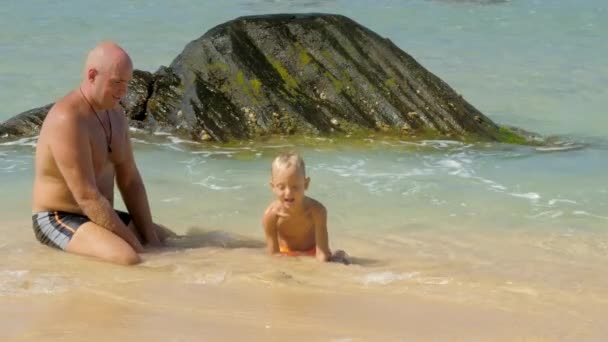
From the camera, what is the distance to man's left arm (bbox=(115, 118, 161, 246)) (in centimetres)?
608

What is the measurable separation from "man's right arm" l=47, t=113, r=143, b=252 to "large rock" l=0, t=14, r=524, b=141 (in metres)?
3.23

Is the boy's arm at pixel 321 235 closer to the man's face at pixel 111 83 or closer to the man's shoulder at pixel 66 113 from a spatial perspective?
the man's face at pixel 111 83

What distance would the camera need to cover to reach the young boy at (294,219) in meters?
5.46

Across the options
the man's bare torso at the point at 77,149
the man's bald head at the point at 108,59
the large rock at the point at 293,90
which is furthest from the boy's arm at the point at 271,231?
the large rock at the point at 293,90

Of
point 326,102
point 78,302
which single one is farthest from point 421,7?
point 78,302

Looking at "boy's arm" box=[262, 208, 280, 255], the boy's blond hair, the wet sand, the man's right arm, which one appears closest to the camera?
the wet sand

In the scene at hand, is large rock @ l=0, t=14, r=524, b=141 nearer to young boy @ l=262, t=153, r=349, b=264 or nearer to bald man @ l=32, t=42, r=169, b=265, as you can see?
bald man @ l=32, t=42, r=169, b=265

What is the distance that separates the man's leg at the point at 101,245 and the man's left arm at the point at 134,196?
409 millimetres

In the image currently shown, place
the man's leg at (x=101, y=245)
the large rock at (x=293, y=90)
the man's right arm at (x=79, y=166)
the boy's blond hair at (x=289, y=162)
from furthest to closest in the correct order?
the large rock at (x=293, y=90), the man's right arm at (x=79, y=166), the man's leg at (x=101, y=245), the boy's blond hair at (x=289, y=162)

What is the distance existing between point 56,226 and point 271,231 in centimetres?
120

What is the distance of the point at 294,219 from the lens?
5754 mm

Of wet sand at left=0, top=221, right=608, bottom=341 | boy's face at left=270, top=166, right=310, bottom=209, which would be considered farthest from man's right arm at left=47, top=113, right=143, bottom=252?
boy's face at left=270, top=166, right=310, bottom=209

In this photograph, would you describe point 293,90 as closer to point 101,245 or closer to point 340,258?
point 340,258

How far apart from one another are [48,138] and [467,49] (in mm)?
11044
